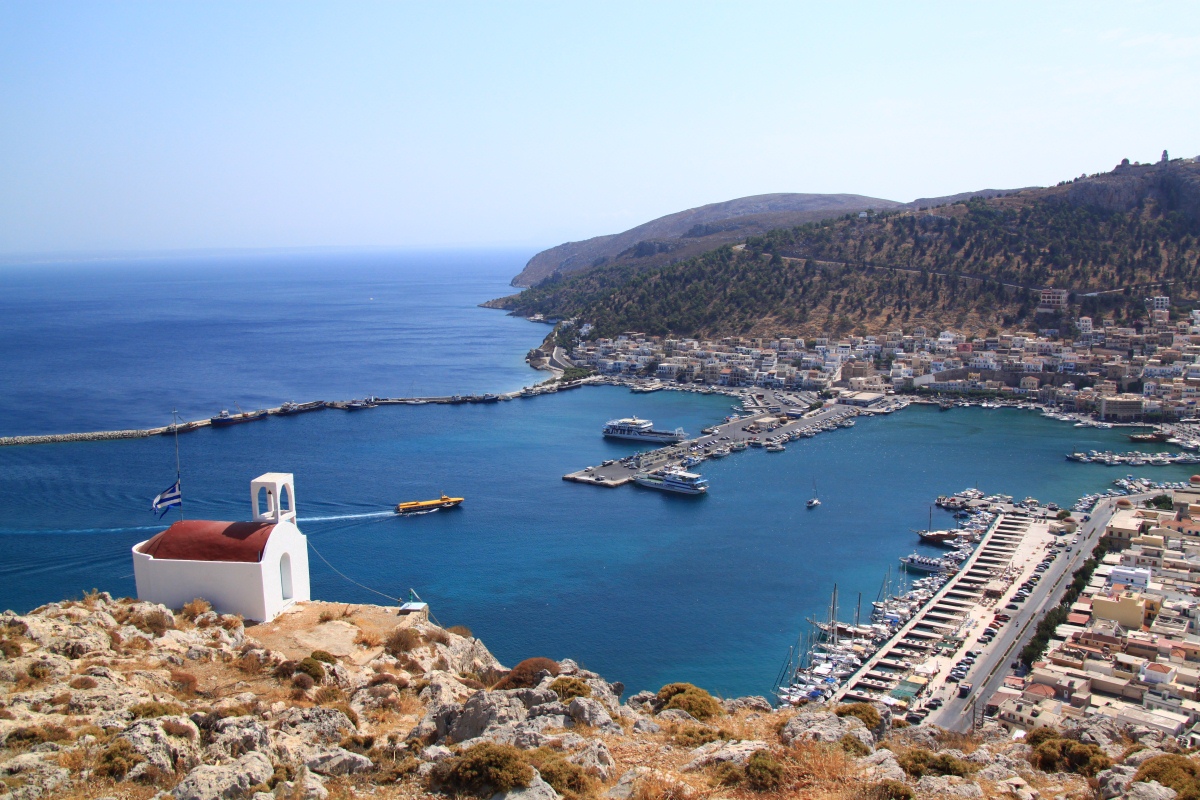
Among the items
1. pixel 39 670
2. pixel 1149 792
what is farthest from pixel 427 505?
pixel 1149 792

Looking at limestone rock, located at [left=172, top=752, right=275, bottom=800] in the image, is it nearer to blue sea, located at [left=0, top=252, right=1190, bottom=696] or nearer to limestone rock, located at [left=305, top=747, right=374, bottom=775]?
limestone rock, located at [left=305, top=747, right=374, bottom=775]

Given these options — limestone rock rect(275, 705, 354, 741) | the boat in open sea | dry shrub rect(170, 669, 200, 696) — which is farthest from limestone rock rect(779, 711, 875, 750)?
the boat in open sea

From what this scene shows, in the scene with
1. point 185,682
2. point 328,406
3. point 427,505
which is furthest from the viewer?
point 328,406

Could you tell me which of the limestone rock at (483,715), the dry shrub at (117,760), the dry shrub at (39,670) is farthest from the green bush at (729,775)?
the dry shrub at (39,670)

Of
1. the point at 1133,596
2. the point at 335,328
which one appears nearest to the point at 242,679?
the point at 1133,596

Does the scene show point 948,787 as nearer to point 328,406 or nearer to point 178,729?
point 178,729

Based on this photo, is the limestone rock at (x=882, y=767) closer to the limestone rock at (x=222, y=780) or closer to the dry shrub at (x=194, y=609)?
the limestone rock at (x=222, y=780)

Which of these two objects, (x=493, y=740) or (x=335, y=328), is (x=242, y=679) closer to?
(x=493, y=740)
